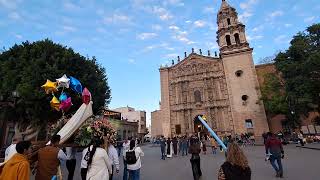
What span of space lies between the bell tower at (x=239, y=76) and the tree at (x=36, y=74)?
77.4 feet

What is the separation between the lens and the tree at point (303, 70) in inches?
968

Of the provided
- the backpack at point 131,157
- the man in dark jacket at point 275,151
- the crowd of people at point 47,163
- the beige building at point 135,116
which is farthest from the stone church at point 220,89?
the crowd of people at point 47,163

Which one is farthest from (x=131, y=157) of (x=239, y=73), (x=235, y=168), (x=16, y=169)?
(x=239, y=73)

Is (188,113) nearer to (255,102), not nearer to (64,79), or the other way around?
(255,102)

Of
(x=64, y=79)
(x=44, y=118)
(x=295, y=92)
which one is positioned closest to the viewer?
(x=64, y=79)

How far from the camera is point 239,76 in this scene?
125 feet

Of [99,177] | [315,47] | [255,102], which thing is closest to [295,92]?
[315,47]

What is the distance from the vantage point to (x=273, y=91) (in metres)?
31.5

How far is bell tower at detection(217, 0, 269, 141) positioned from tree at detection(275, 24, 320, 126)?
25.0 ft

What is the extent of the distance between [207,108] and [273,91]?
34.2 ft

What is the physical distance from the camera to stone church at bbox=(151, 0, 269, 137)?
119ft

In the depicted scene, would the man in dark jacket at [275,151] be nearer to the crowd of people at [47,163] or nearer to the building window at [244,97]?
the crowd of people at [47,163]

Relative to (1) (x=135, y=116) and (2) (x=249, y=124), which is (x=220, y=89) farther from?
(1) (x=135, y=116)

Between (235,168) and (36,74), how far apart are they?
17901 millimetres
